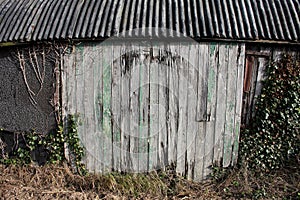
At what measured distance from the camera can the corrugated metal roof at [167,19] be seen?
478 centimetres

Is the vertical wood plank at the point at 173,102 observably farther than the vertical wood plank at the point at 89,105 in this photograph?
No

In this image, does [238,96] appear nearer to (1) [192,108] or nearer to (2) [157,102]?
(1) [192,108]

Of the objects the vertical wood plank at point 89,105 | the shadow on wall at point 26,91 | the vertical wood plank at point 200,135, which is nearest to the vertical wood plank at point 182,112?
the vertical wood plank at point 200,135

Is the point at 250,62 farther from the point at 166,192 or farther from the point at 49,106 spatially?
the point at 49,106

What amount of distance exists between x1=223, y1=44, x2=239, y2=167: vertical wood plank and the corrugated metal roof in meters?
0.31

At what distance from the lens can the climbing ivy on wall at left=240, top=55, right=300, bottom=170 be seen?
502cm

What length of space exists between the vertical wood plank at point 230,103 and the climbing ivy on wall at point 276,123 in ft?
0.83

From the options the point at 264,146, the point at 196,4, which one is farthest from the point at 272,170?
the point at 196,4

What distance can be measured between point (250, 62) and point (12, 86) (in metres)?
4.34

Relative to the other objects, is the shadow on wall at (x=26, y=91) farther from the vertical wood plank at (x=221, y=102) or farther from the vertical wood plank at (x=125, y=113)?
the vertical wood plank at (x=221, y=102)

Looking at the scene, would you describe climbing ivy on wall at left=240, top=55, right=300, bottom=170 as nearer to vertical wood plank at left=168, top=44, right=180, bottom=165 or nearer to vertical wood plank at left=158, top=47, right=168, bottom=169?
vertical wood plank at left=168, top=44, right=180, bottom=165

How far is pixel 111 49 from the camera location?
4961 millimetres

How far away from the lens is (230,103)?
5023 mm

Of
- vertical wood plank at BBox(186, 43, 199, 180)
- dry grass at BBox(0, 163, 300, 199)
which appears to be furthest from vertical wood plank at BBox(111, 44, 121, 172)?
vertical wood plank at BBox(186, 43, 199, 180)
